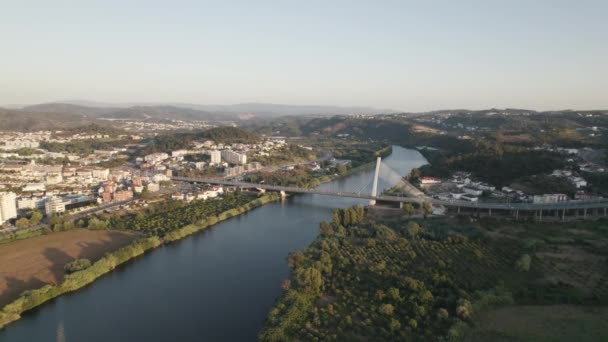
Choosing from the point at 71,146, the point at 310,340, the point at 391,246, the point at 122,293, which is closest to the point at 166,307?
the point at 122,293

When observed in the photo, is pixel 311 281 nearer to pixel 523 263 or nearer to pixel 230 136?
pixel 523 263

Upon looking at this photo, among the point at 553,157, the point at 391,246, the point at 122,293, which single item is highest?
the point at 553,157

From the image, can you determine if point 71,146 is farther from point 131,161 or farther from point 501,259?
point 501,259

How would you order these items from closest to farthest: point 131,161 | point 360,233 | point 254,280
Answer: point 254,280 → point 360,233 → point 131,161

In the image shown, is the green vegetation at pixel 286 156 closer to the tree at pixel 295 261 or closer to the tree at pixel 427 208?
the tree at pixel 427 208

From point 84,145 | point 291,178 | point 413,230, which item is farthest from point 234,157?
point 413,230
